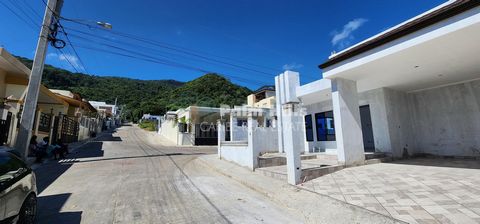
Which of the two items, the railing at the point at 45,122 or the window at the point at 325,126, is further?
the railing at the point at 45,122

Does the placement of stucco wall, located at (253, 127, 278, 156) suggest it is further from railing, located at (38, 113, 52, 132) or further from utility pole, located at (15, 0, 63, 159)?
railing, located at (38, 113, 52, 132)

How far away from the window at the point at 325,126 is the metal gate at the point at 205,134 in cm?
1433

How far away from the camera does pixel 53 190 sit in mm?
6062

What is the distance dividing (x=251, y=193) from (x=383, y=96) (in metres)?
7.09

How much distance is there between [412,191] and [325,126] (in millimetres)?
7349

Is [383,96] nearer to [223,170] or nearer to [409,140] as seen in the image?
[409,140]

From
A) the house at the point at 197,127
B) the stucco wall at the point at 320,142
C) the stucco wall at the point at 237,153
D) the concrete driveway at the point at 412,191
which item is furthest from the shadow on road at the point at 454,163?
the house at the point at 197,127

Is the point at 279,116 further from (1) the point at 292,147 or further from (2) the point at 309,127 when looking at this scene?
(1) the point at 292,147

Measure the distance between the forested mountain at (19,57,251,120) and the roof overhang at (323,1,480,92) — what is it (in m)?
30.0

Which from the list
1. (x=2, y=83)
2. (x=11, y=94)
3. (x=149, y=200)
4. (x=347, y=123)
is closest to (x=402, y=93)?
(x=347, y=123)

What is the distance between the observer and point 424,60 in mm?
6312

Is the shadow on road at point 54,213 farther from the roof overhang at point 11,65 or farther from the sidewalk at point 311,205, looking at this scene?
the roof overhang at point 11,65

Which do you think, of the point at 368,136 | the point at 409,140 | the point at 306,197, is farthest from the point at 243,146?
the point at 409,140

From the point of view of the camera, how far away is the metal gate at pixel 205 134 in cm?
2359
